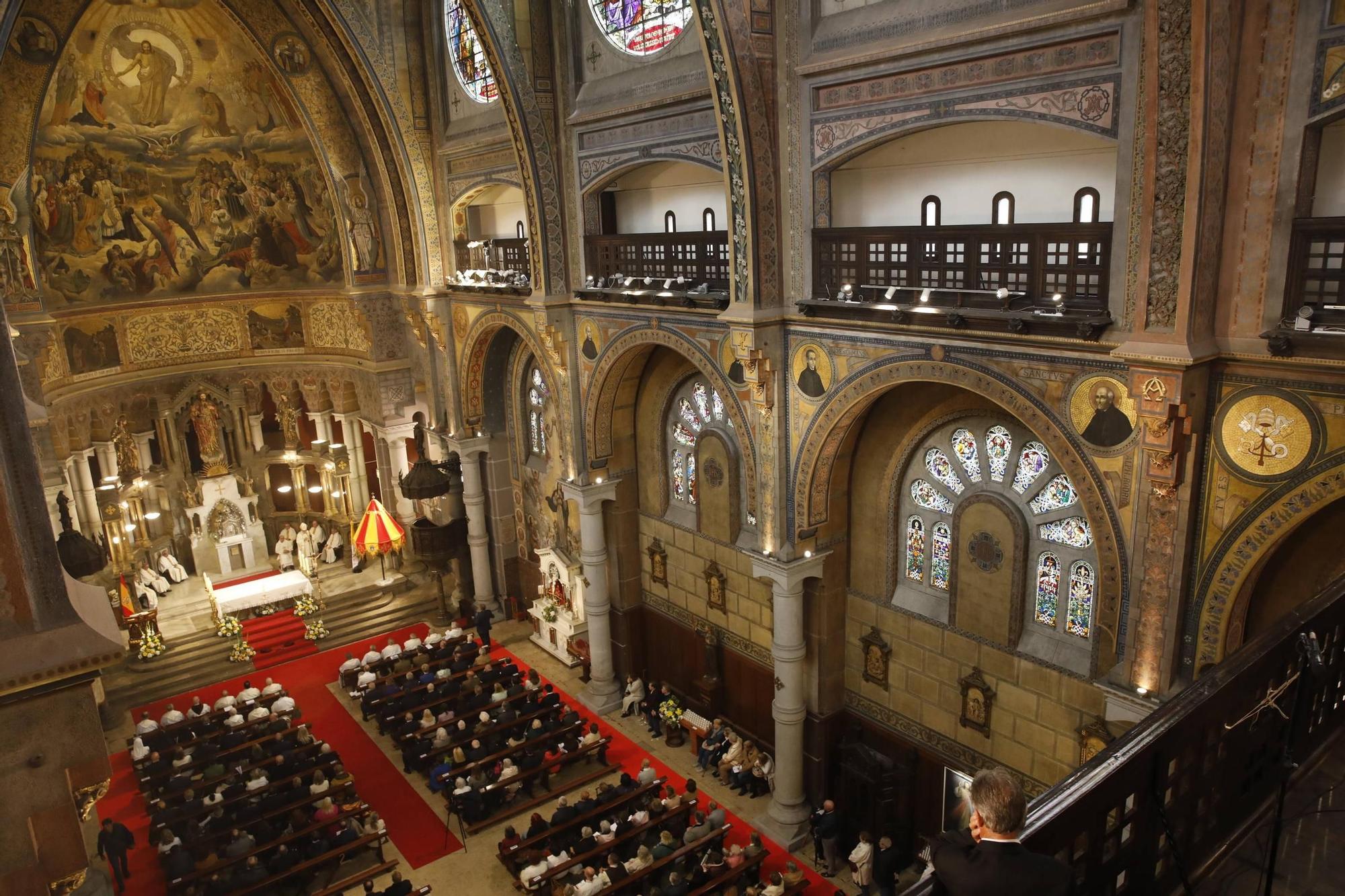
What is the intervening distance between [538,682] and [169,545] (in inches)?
508

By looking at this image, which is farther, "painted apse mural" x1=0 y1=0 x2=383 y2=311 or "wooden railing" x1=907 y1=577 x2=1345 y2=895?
"painted apse mural" x1=0 y1=0 x2=383 y2=311

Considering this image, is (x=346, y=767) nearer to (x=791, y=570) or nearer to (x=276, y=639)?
(x=276, y=639)

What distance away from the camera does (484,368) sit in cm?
2150

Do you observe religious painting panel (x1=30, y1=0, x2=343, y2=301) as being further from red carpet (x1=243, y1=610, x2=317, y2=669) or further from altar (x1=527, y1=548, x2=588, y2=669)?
altar (x1=527, y1=548, x2=588, y2=669)

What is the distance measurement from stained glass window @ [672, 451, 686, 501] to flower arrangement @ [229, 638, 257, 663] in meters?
11.5

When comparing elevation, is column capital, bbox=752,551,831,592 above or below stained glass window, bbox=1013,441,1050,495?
below

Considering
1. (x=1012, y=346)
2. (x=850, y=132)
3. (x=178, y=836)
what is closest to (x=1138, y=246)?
(x=1012, y=346)

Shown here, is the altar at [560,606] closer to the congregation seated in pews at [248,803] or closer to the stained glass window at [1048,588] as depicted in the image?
the congregation seated in pews at [248,803]

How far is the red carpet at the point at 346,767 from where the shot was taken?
1496cm

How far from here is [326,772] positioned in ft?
53.1

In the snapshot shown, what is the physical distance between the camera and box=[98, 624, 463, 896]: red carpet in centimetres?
1496

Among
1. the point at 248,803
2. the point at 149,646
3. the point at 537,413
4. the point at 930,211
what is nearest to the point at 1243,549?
the point at 930,211

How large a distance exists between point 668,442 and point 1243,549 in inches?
418

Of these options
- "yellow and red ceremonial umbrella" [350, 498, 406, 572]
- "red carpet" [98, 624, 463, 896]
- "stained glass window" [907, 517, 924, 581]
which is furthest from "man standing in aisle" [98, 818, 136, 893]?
"stained glass window" [907, 517, 924, 581]
